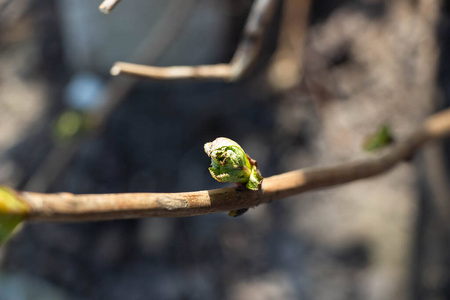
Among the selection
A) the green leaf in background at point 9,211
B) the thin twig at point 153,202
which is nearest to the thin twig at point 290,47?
the thin twig at point 153,202

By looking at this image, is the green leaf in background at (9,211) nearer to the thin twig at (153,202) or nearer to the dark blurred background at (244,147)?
the thin twig at (153,202)

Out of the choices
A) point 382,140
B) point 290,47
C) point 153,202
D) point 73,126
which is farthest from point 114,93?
point 153,202

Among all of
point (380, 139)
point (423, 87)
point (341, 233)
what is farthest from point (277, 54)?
point (380, 139)

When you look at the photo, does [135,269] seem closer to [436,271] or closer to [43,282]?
[43,282]

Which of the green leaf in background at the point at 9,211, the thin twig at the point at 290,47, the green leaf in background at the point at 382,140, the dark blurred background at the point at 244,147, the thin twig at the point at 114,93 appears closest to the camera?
the green leaf in background at the point at 9,211

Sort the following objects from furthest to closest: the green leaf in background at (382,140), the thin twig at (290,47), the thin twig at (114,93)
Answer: the thin twig at (290,47) → the thin twig at (114,93) → the green leaf in background at (382,140)

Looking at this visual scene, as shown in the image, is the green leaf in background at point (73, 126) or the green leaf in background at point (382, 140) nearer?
the green leaf in background at point (382, 140)

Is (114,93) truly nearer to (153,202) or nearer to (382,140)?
(382,140)
